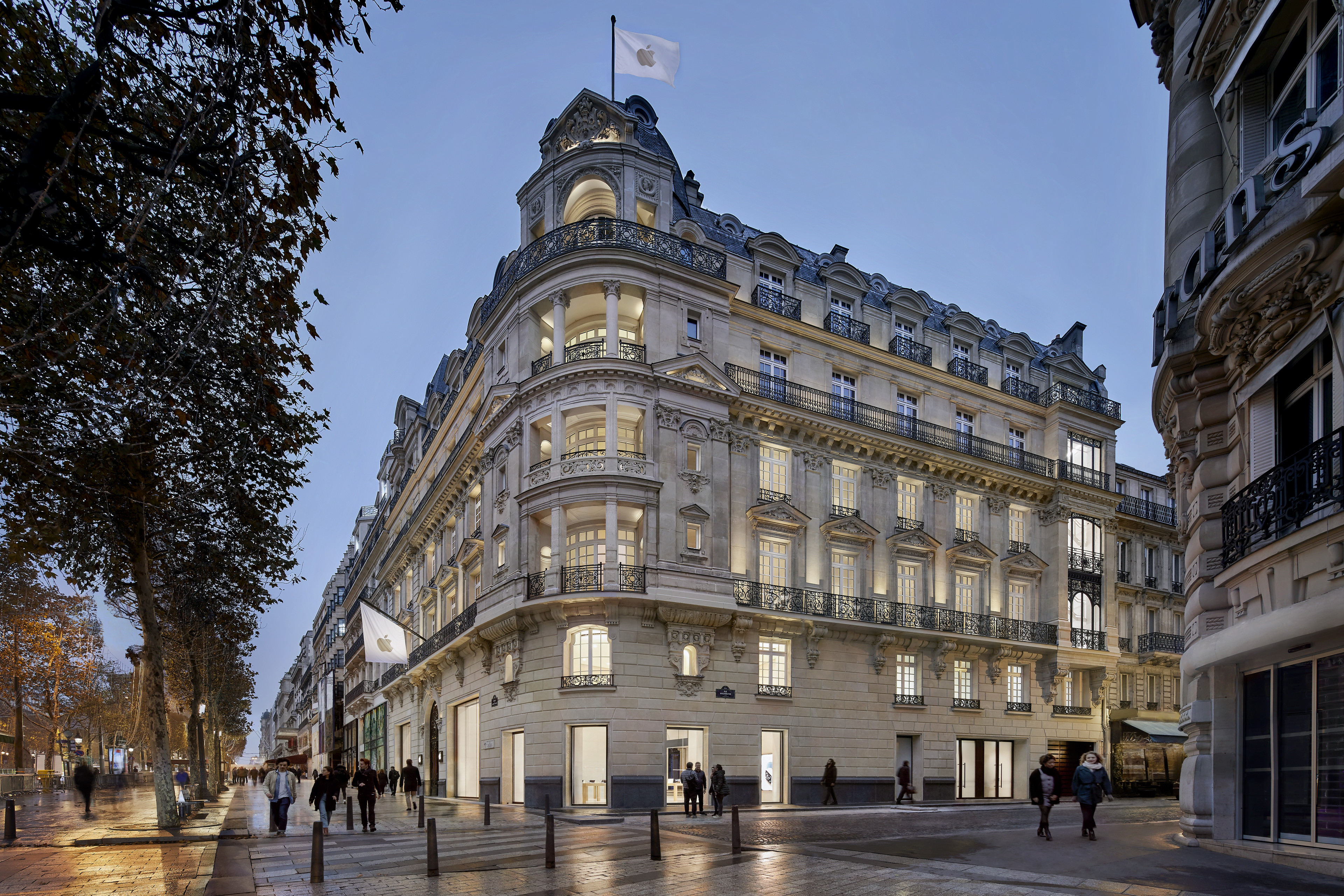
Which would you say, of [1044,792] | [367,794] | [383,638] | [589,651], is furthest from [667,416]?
[1044,792]

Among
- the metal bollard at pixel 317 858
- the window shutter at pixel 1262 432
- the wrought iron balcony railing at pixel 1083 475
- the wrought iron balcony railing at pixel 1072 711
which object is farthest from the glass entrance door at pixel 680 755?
the wrought iron balcony railing at pixel 1083 475

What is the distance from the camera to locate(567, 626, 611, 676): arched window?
26953mm

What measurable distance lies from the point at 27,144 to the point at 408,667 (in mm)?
40441

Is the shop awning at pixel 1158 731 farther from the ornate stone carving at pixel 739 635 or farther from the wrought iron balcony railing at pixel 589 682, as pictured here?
the wrought iron balcony railing at pixel 589 682

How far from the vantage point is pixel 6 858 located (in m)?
15.4

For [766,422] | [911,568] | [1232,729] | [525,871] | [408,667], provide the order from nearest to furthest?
[1232,729], [525,871], [766,422], [911,568], [408,667]

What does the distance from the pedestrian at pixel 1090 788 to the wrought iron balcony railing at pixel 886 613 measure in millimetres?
13255

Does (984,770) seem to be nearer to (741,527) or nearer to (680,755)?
(680,755)

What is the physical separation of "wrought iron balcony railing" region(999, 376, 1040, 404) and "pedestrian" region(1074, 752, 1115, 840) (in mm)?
24000

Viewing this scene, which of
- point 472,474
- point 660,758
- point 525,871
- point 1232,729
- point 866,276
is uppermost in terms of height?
point 866,276

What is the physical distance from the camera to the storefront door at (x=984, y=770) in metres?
34.1

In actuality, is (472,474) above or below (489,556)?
above

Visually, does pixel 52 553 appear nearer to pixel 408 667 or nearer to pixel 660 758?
pixel 660 758

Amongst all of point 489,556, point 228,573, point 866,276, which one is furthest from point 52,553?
point 866,276
